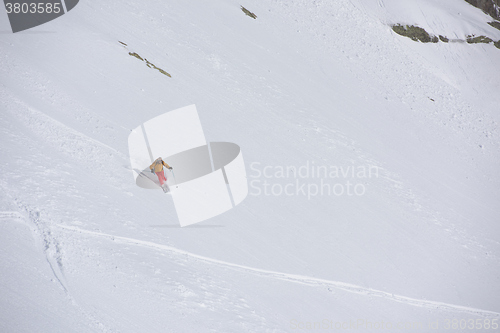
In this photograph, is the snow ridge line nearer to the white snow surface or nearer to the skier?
the white snow surface

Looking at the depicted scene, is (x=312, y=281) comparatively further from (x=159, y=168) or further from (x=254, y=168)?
(x=159, y=168)

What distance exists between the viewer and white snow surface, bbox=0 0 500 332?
25.9ft

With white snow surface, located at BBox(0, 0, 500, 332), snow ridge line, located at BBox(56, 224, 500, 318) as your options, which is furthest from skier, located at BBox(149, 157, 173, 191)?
snow ridge line, located at BBox(56, 224, 500, 318)

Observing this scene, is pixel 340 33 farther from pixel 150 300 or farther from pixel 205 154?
pixel 150 300

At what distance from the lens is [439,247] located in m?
13.0

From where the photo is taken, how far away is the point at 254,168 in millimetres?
12727

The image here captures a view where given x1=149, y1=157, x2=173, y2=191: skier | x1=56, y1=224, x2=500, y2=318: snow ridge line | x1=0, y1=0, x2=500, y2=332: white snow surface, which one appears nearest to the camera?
x1=0, y1=0, x2=500, y2=332: white snow surface

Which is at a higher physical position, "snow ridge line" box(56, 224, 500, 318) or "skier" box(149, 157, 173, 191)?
"skier" box(149, 157, 173, 191)

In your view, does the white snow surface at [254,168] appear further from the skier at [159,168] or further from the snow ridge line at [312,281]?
the skier at [159,168]

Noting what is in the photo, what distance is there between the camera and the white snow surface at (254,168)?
790 centimetres

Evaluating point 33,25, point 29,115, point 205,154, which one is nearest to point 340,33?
point 205,154

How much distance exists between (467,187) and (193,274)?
510 inches

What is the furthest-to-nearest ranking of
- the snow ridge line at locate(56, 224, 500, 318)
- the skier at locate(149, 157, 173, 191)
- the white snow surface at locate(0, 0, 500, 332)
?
the skier at locate(149, 157, 173, 191)
the snow ridge line at locate(56, 224, 500, 318)
the white snow surface at locate(0, 0, 500, 332)

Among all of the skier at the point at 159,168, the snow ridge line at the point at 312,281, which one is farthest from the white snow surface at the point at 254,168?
the skier at the point at 159,168
